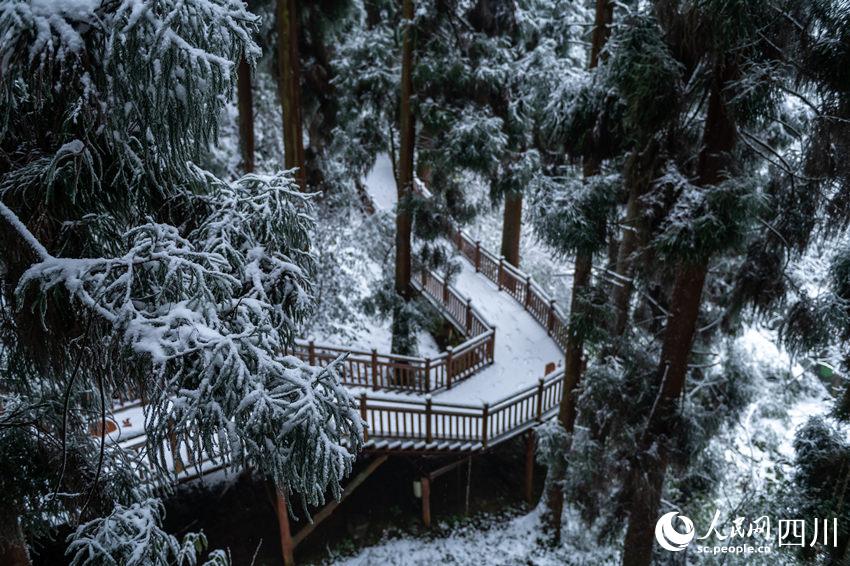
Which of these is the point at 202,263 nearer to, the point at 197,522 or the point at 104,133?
the point at 104,133

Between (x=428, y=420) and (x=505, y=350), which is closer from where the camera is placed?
(x=428, y=420)

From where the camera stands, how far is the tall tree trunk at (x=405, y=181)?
29.8 feet

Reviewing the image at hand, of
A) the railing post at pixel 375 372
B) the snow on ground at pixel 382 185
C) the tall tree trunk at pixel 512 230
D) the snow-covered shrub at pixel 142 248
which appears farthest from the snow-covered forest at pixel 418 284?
the snow on ground at pixel 382 185

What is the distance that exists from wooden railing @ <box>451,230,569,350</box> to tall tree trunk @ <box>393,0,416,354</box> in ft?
7.88

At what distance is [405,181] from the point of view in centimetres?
988

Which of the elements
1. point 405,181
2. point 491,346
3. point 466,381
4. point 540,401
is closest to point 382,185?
point 491,346

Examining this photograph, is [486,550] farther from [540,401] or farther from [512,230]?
[512,230]

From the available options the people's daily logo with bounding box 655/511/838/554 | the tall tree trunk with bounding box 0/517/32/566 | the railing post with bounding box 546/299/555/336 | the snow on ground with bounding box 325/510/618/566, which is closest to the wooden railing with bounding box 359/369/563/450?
the snow on ground with bounding box 325/510/618/566

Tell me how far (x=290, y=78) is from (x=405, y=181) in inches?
110

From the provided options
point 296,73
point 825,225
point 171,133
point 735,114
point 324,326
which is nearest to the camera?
point 171,133

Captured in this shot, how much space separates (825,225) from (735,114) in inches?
77.2

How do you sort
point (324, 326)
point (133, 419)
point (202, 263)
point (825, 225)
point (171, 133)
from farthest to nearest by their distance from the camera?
point (324, 326), point (133, 419), point (825, 225), point (202, 263), point (171, 133)

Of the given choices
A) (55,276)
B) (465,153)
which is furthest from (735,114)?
(55,276)

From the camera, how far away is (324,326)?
12.9m
